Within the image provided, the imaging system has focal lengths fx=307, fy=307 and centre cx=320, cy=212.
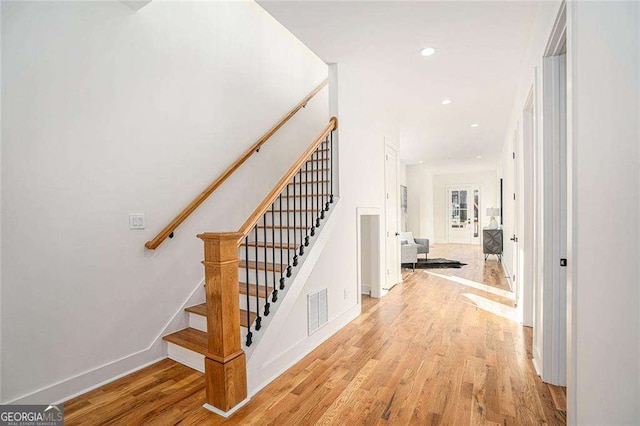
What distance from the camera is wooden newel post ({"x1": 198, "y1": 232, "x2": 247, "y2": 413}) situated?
189cm

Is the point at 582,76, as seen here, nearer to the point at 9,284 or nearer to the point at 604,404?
the point at 604,404

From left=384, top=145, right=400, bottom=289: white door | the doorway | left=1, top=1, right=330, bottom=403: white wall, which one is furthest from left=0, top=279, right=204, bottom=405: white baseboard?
left=384, top=145, right=400, bottom=289: white door

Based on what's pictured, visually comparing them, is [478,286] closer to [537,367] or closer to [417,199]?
[537,367]

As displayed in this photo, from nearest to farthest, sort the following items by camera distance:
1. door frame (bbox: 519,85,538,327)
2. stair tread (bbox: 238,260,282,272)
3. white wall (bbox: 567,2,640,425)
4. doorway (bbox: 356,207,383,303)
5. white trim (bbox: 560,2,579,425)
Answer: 1. white wall (bbox: 567,2,640,425)
2. white trim (bbox: 560,2,579,425)
3. stair tread (bbox: 238,260,282,272)
4. door frame (bbox: 519,85,538,327)
5. doorway (bbox: 356,207,383,303)

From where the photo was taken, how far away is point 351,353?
2717 millimetres

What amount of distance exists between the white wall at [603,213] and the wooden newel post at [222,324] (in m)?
1.78

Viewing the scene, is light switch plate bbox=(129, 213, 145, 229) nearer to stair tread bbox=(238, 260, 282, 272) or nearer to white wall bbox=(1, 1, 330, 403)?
white wall bbox=(1, 1, 330, 403)

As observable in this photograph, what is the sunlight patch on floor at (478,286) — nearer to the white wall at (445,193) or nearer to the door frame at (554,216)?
the door frame at (554,216)

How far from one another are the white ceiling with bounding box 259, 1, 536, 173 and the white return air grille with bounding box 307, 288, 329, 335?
7.69 ft

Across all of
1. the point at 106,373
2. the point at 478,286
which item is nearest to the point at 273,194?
the point at 106,373

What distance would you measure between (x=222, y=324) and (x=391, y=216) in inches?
140

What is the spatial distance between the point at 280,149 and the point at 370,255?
6.72ft

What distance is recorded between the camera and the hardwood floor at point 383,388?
1.85 m

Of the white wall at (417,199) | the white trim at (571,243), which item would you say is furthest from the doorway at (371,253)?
the white wall at (417,199)
